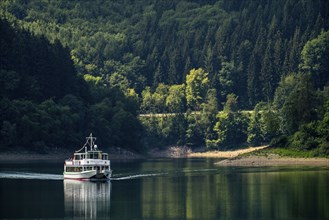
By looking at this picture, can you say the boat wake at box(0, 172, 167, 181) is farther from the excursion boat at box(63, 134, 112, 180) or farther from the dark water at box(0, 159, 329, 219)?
the excursion boat at box(63, 134, 112, 180)

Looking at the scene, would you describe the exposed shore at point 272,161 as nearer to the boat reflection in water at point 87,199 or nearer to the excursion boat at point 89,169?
the excursion boat at point 89,169

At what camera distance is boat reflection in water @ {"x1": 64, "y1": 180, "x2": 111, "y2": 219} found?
321ft

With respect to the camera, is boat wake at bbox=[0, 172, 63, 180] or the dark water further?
boat wake at bbox=[0, 172, 63, 180]

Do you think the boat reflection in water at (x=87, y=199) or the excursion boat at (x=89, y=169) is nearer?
the boat reflection in water at (x=87, y=199)

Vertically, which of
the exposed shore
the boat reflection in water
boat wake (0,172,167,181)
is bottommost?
the boat reflection in water

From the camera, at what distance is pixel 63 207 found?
10294 centimetres

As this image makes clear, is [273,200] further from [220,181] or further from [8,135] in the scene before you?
[8,135]

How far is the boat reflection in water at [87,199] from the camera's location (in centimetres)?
9775

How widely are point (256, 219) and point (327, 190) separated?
24330 mm

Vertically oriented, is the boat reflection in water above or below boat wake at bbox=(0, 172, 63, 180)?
below

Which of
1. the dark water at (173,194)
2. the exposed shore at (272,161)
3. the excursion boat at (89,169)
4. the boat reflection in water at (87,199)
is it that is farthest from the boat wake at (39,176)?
the exposed shore at (272,161)

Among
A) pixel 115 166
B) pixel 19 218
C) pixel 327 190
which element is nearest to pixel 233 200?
pixel 327 190

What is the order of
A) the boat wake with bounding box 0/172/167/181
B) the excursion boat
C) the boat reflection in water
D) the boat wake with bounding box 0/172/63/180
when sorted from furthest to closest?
the boat wake with bounding box 0/172/167/181 < the boat wake with bounding box 0/172/63/180 < the excursion boat < the boat reflection in water

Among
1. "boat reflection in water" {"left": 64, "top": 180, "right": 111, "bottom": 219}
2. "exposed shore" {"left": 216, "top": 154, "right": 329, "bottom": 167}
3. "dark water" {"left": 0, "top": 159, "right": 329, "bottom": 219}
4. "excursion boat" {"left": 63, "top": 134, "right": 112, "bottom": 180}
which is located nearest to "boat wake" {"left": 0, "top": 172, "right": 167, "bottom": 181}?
"dark water" {"left": 0, "top": 159, "right": 329, "bottom": 219}
